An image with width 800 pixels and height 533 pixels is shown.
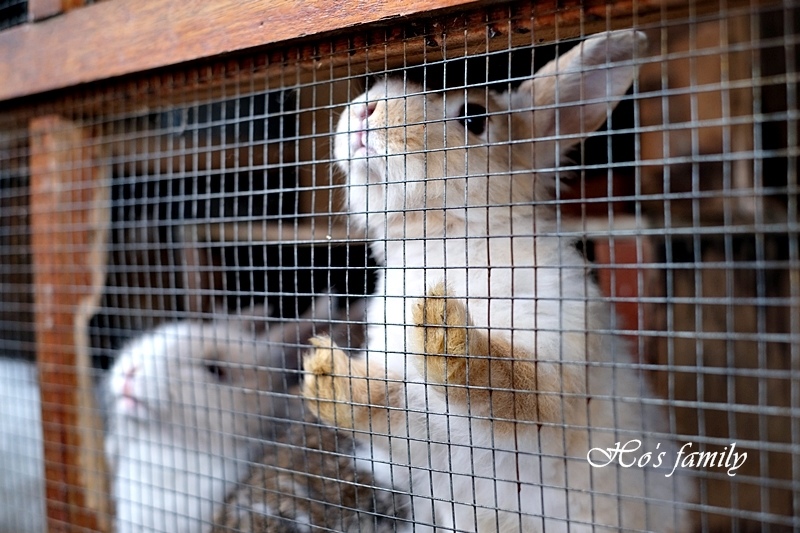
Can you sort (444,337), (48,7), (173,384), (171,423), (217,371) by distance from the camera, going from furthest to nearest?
(217,371) → (173,384) → (171,423) → (48,7) → (444,337)

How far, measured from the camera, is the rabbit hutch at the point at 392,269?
1208 millimetres

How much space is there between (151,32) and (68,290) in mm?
1046

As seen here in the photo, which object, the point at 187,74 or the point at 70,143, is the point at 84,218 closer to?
the point at 70,143

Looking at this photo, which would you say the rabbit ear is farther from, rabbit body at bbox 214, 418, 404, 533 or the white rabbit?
the white rabbit

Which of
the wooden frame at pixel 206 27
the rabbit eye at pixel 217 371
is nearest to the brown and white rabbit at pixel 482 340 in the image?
the wooden frame at pixel 206 27

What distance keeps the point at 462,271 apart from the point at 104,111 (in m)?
1.46

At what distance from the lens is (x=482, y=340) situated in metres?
1.35

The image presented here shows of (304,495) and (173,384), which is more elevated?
(173,384)

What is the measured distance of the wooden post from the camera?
7.55 ft

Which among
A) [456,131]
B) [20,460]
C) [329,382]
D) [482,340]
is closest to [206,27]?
[456,131]

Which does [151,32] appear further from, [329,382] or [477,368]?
[477,368]

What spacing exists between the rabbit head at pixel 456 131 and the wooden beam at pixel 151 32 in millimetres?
206

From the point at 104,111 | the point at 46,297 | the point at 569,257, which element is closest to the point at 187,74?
the point at 104,111

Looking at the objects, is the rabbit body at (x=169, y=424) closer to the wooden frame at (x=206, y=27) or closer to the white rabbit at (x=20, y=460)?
the white rabbit at (x=20, y=460)
